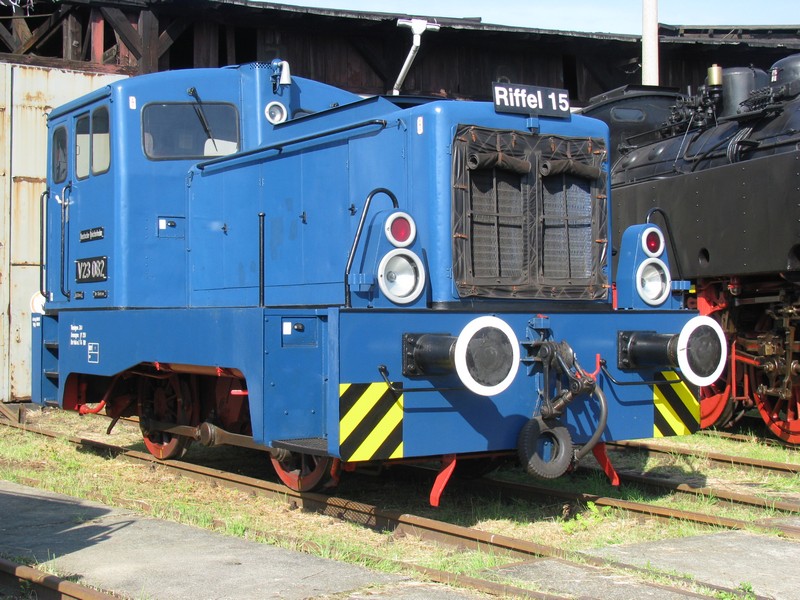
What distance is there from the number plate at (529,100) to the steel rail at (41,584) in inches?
143

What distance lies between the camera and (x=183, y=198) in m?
7.64

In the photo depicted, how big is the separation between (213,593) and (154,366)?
318 centimetres

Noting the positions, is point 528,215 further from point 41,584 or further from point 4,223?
point 4,223

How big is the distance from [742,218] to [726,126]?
4.83 feet

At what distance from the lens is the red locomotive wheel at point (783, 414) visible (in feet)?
30.6

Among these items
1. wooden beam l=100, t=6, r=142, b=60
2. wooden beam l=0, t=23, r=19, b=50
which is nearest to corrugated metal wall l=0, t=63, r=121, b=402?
wooden beam l=100, t=6, r=142, b=60

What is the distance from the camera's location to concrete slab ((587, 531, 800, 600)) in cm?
461

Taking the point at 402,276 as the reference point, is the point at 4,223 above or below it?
above

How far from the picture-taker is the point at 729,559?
5.05 m

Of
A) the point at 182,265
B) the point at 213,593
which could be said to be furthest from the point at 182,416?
the point at 213,593

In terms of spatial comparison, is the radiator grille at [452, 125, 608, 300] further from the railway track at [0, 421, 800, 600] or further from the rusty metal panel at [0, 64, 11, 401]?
the rusty metal panel at [0, 64, 11, 401]

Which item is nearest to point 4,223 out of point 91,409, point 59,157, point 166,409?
point 59,157

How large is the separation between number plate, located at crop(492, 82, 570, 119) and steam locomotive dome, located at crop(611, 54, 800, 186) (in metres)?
3.72

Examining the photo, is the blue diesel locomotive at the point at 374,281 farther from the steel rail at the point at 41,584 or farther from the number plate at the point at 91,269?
the steel rail at the point at 41,584
